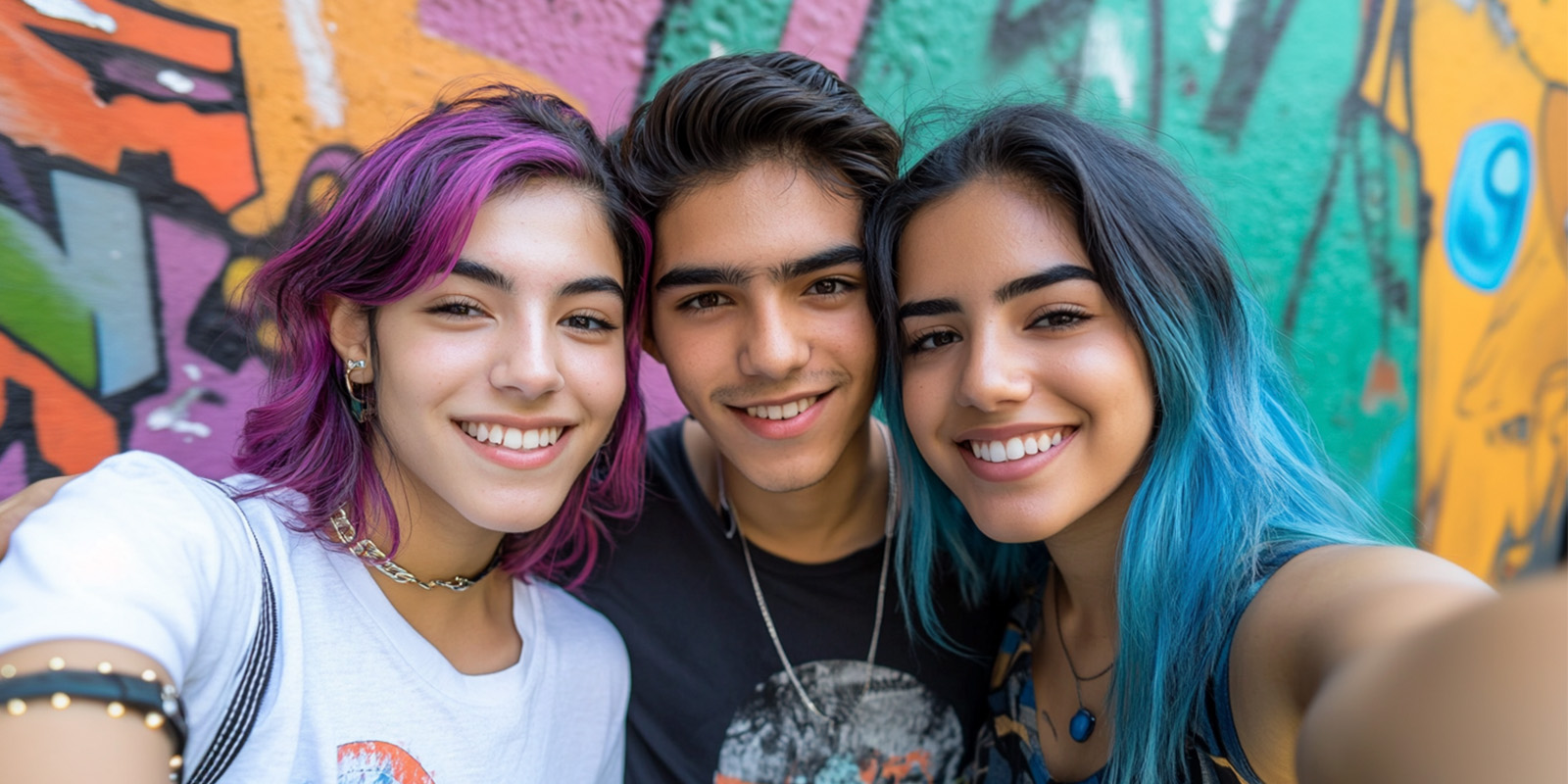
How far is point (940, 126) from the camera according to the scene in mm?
2193

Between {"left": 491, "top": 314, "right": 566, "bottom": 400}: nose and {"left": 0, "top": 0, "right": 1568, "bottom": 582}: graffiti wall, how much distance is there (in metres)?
0.97

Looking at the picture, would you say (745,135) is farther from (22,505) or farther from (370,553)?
(22,505)

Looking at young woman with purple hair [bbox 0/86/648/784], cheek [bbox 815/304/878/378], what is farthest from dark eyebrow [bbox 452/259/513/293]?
cheek [bbox 815/304/878/378]

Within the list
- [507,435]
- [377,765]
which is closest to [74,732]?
[377,765]

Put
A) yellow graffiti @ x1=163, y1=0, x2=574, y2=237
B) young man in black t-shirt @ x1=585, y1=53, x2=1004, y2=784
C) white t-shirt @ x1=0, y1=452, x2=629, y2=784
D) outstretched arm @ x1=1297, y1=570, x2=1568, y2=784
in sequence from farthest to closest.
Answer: yellow graffiti @ x1=163, y1=0, x2=574, y2=237, young man in black t-shirt @ x1=585, y1=53, x2=1004, y2=784, white t-shirt @ x1=0, y1=452, x2=629, y2=784, outstretched arm @ x1=1297, y1=570, x2=1568, y2=784

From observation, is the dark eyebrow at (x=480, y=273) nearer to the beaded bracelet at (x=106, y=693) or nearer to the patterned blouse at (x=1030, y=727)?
the beaded bracelet at (x=106, y=693)

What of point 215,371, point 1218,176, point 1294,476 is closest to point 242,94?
point 215,371

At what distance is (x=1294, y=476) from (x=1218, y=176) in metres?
2.46

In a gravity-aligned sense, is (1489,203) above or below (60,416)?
above

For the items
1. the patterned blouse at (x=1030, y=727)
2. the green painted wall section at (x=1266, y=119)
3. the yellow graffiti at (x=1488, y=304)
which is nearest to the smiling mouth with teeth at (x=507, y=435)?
the patterned blouse at (x=1030, y=727)

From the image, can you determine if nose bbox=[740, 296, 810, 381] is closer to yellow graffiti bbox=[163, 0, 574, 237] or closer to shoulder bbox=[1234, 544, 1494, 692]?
shoulder bbox=[1234, 544, 1494, 692]

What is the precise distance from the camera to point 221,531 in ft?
4.68

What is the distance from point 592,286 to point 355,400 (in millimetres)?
546

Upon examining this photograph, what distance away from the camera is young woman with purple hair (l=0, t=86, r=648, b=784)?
140cm
